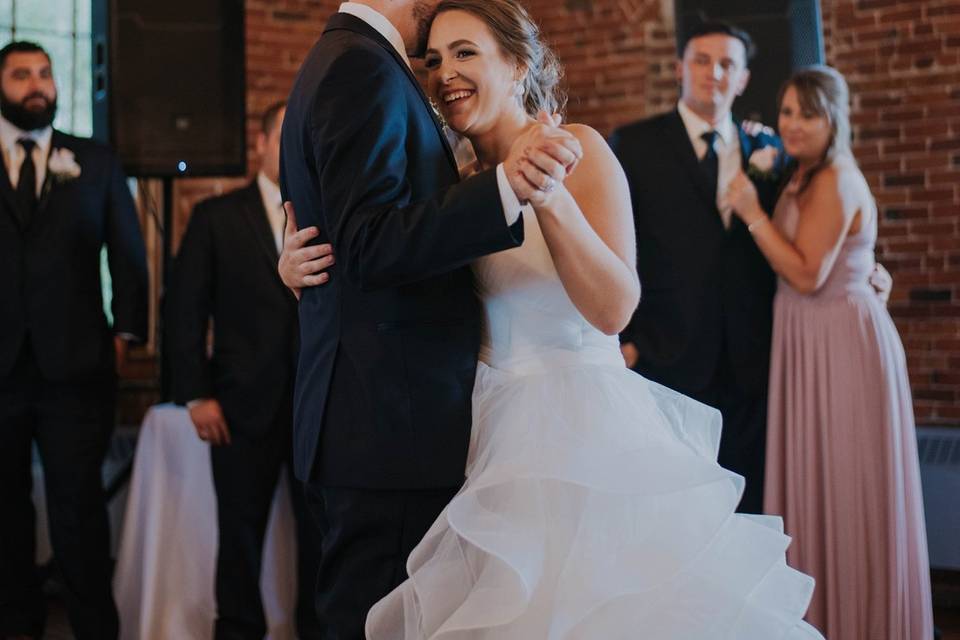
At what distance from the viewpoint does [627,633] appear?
6.30 feet

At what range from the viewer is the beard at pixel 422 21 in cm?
218

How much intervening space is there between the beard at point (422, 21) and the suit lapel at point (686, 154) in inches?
70.5

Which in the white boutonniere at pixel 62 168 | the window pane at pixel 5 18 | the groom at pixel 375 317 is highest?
the window pane at pixel 5 18

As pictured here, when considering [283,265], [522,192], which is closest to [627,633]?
[522,192]

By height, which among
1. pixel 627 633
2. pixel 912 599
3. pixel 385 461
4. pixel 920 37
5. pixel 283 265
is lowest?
pixel 912 599

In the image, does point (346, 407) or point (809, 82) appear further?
point (809, 82)

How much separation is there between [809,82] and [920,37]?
1.49m

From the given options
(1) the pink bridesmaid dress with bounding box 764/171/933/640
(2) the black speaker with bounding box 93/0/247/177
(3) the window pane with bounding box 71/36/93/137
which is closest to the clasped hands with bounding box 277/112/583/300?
(1) the pink bridesmaid dress with bounding box 764/171/933/640

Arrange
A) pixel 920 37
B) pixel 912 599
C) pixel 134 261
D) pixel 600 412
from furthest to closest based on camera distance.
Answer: pixel 920 37 < pixel 134 261 < pixel 912 599 < pixel 600 412

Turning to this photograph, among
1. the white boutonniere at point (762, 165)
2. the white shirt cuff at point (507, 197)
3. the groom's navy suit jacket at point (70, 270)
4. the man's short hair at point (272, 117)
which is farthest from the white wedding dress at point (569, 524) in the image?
the man's short hair at point (272, 117)

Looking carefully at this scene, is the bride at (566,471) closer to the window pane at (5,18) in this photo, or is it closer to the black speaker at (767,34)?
the black speaker at (767,34)

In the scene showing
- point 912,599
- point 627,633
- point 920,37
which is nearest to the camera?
point 627,633

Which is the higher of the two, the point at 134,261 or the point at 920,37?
the point at 920,37

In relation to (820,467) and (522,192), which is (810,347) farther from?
(522,192)
